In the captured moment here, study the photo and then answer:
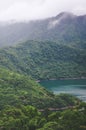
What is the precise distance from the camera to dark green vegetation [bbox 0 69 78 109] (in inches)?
4839

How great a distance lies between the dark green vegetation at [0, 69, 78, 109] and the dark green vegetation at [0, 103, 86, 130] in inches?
1374

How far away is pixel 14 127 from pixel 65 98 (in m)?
68.2

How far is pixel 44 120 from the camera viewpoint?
68188mm

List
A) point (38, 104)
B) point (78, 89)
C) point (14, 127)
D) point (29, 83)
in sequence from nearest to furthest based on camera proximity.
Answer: point (14, 127) → point (38, 104) → point (29, 83) → point (78, 89)

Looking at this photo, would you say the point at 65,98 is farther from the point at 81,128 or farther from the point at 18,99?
the point at 81,128

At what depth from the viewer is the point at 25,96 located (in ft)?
434

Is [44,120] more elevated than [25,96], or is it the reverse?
[44,120]

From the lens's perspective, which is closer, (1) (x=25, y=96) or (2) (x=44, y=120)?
(2) (x=44, y=120)

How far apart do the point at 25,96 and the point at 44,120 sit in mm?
64404

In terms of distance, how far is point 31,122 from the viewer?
67.5m

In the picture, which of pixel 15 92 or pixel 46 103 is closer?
pixel 46 103

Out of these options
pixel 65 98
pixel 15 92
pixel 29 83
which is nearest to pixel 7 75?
pixel 29 83

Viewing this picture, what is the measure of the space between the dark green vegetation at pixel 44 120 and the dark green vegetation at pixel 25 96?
34.9 metres

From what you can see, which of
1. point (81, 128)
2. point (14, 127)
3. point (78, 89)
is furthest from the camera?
point (78, 89)
